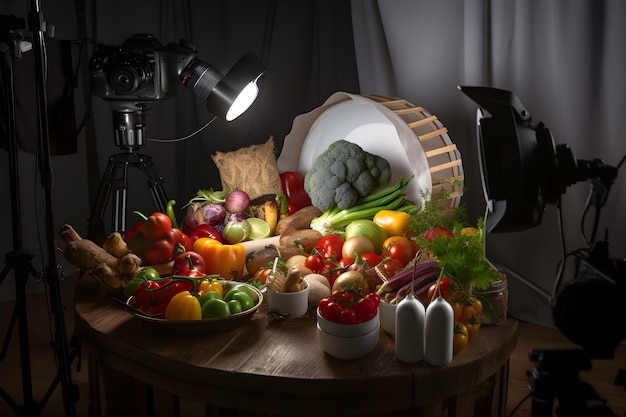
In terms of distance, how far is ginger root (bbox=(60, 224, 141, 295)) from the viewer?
5.46ft

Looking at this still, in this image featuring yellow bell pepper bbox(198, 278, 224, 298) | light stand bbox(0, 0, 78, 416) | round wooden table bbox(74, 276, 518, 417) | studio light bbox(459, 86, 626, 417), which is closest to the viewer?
studio light bbox(459, 86, 626, 417)

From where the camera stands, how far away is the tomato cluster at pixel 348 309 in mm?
1345

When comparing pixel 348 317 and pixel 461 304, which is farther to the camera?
pixel 461 304

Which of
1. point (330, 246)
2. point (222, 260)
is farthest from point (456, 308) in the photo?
point (222, 260)

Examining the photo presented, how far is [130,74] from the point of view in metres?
2.01

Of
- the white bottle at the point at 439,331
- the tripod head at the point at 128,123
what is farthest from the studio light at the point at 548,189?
the tripod head at the point at 128,123

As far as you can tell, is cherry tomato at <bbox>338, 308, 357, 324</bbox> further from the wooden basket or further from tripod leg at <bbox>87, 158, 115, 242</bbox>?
tripod leg at <bbox>87, 158, 115, 242</bbox>

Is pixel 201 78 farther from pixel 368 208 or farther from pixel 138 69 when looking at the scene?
pixel 368 208

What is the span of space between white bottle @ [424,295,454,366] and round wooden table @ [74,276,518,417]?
3cm

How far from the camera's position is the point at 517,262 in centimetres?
253

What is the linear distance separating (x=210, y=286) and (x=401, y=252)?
22.7 inches

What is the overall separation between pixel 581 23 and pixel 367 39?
2.80ft

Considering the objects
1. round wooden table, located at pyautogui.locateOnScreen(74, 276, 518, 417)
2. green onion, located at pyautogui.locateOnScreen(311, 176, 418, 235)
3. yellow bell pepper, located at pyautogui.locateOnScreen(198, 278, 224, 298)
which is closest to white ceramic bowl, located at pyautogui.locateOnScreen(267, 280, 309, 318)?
round wooden table, located at pyautogui.locateOnScreen(74, 276, 518, 417)

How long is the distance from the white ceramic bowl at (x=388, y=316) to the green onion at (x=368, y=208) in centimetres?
71
